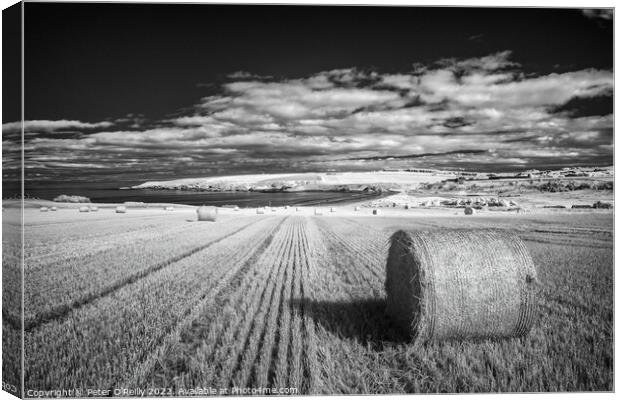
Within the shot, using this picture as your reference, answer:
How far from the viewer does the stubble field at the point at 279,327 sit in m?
3.82

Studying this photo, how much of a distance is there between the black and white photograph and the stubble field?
3cm

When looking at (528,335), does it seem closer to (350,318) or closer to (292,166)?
(350,318)

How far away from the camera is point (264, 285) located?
6000 millimetres

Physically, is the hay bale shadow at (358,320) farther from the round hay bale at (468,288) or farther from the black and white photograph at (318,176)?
the round hay bale at (468,288)

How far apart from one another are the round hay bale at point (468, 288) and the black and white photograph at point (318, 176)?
A: 0.02m

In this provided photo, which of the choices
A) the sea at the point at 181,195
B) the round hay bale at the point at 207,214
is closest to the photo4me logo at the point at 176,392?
the sea at the point at 181,195

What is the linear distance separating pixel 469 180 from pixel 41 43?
16.6 feet


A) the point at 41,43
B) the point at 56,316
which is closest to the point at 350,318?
the point at 56,316

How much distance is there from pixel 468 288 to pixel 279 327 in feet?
5.92

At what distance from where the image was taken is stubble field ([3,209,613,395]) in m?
3.82

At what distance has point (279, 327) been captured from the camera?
452 centimetres

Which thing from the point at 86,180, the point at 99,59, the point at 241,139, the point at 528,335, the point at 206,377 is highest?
the point at 99,59

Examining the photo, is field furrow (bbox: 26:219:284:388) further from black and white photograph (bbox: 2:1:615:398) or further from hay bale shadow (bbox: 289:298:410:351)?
hay bale shadow (bbox: 289:298:410:351)

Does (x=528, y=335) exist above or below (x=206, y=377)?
above
